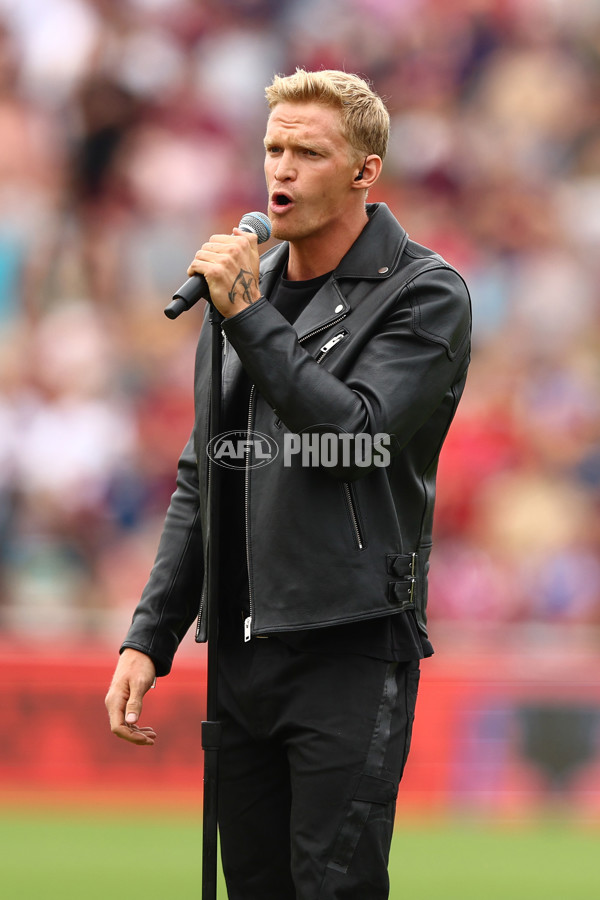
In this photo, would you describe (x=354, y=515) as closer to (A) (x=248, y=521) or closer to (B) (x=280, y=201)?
(A) (x=248, y=521)

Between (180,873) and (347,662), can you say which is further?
(180,873)

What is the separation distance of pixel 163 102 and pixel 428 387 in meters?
7.71

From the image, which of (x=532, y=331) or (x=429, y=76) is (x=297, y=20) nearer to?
(x=429, y=76)

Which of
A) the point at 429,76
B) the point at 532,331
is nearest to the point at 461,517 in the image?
the point at 532,331

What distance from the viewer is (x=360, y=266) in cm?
294

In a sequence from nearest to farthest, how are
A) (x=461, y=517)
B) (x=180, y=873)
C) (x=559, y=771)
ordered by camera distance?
1. (x=180, y=873)
2. (x=559, y=771)
3. (x=461, y=517)

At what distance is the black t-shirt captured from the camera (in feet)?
9.25

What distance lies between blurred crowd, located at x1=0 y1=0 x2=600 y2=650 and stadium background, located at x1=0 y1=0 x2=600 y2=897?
18mm

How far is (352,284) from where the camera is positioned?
293 centimetres

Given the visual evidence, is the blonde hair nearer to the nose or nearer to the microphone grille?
the nose

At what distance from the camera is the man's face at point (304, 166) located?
2871 mm

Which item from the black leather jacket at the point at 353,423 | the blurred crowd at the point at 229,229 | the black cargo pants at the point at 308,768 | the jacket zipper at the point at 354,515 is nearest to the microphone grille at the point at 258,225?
the black leather jacket at the point at 353,423

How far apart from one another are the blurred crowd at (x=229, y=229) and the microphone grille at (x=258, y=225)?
488 cm

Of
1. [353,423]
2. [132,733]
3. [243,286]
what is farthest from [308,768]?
[243,286]
